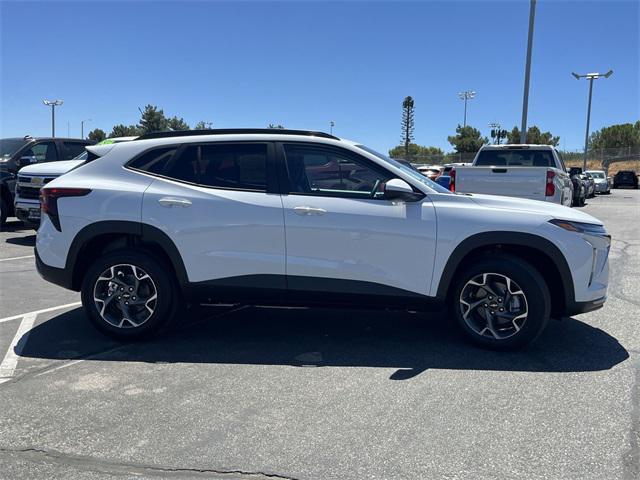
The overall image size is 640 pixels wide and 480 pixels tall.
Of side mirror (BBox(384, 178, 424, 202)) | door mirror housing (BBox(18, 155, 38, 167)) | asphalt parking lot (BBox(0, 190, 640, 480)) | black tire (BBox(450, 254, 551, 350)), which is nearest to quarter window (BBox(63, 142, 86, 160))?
door mirror housing (BBox(18, 155, 38, 167))

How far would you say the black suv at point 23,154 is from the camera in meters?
12.2

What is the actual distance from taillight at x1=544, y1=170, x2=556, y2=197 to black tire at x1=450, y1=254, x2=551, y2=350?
19.1 feet

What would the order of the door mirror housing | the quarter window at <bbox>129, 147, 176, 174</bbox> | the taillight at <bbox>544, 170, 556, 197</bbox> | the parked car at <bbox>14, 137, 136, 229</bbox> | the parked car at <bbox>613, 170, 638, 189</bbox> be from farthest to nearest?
1. the parked car at <bbox>613, 170, 638, 189</bbox>
2. the door mirror housing
3. the parked car at <bbox>14, 137, 136, 229</bbox>
4. the taillight at <bbox>544, 170, 556, 197</bbox>
5. the quarter window at <bbox>129, 147, 176, 174</bbox>

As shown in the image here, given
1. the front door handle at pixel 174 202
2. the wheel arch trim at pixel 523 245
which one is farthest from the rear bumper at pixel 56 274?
the wheel arch trim at pixel 523 245

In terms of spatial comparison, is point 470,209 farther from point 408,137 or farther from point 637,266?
point 408,137

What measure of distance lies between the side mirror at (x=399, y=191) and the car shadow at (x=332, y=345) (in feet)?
4.28

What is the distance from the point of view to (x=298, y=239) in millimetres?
4789

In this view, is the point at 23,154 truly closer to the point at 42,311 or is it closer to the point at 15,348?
the point at 42,311

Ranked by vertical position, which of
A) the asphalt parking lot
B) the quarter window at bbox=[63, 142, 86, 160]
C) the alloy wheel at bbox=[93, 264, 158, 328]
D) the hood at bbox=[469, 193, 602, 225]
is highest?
the quarter window at bbox=[63, 142, 86, 160]

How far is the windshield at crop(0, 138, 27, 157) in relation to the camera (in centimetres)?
1260

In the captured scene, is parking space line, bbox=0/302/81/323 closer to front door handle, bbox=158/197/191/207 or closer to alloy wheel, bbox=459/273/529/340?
front door handle, bbox=158/197/191/207

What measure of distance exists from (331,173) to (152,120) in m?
51.3

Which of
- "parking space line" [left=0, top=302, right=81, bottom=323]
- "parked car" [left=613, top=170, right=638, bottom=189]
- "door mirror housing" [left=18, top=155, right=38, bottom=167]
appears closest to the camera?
"parking space line" [left=0, top=302, right=81, bottom=323]

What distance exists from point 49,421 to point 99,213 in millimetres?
1989
